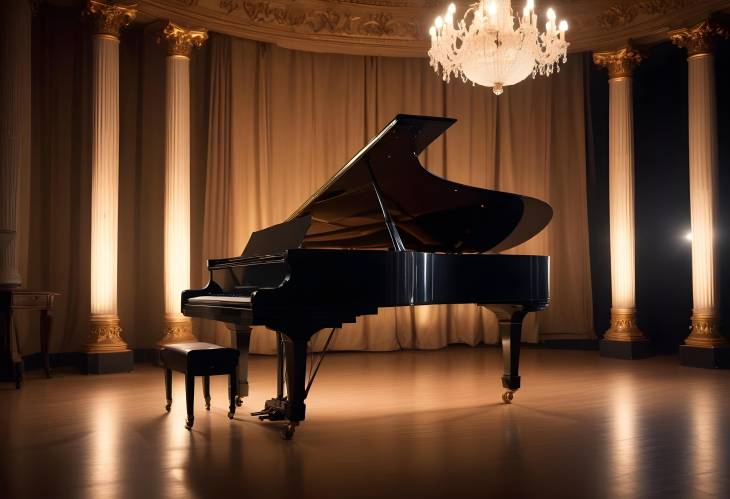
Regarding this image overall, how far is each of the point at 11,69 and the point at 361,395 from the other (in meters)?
3.99

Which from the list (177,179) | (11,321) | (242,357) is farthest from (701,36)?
(11,321)

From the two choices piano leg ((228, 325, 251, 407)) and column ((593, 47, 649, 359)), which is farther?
column ((593, 47, 649, 359))

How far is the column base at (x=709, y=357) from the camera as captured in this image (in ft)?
23.2

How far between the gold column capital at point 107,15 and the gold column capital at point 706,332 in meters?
6.11

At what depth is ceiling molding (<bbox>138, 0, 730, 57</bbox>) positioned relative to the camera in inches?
294

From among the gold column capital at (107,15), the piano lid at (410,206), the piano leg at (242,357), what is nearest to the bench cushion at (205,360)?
the piano leg at (242,357)

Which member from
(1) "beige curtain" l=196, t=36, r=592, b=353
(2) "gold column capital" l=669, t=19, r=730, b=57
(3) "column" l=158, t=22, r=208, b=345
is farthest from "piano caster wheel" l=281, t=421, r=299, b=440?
(2) "gold column capital" l=669, t=19, r=730, b=57

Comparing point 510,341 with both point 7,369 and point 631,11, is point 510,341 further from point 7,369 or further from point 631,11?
point 631,11

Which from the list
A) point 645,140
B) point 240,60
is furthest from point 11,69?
point 645,140

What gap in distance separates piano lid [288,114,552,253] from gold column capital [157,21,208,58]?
3369mm

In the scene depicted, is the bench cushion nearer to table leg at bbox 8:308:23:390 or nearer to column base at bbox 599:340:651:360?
table leg at bbox 8:308:23:390

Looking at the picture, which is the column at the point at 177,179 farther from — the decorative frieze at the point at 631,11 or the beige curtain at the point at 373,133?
the decorative frieze at the point at 631,11

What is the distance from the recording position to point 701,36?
7297 mm

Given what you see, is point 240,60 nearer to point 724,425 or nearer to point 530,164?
point 530,164
